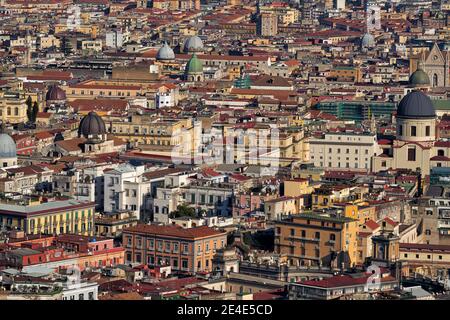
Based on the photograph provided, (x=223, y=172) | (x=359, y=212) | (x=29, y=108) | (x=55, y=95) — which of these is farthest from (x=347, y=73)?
(x=359, y=212)

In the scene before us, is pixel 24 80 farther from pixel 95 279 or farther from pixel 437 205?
pixel 95 279

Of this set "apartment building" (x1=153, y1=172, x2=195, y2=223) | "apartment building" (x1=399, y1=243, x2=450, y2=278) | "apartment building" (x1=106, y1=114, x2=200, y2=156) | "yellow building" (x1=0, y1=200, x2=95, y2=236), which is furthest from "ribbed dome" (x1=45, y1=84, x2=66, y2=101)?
"apartment building" (x1=399, y1=243, x2=450, y2=278)

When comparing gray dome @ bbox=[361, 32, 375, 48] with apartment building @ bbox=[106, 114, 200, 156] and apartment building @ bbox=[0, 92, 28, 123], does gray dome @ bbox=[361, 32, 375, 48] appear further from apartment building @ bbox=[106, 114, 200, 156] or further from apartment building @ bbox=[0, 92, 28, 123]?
apartment building @ bbox=[106, 114, 200, 156]

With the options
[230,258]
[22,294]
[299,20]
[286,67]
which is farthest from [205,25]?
[22,294]

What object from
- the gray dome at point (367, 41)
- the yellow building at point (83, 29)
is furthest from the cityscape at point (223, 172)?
the yellow building at point (83, 29)

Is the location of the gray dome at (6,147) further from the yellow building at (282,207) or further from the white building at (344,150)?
the yellow building at (282,207)

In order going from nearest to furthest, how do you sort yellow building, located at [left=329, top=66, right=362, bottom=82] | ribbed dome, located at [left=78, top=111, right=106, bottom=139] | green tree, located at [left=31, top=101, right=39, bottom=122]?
ribbed dome, located at [left=78, top=111, right=106, bottom=139], green tree, located at [left=31, top=101, right=39, bottom=122], yellow building, located at [left=329, top=66, right=362, bottom=82]

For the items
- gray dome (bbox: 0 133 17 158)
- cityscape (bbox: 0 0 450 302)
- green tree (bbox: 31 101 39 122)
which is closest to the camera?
cityscape (bbox: 0 0 450 302)
